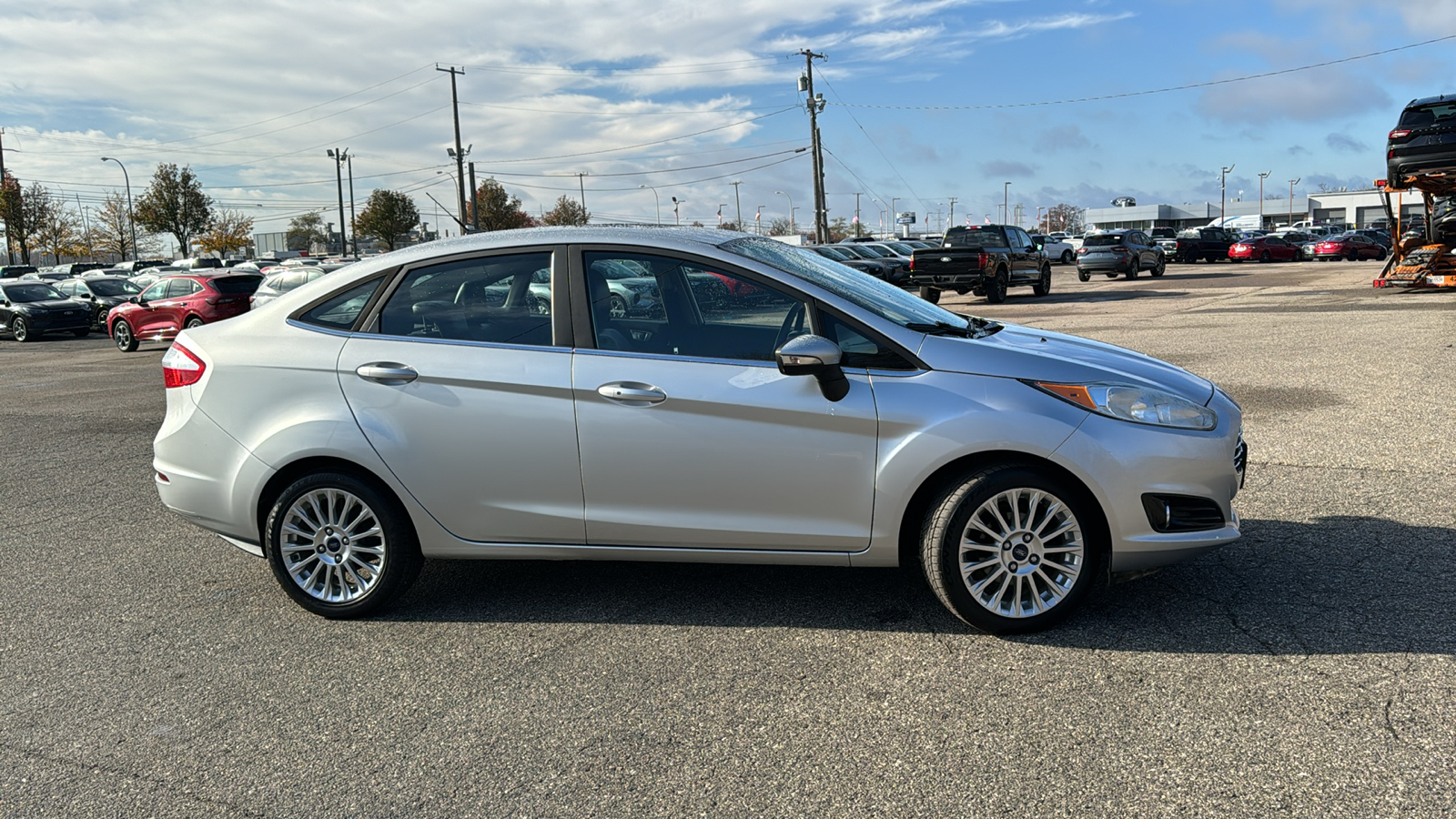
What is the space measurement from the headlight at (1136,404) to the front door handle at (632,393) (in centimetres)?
149

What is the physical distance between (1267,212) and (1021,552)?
554 feet

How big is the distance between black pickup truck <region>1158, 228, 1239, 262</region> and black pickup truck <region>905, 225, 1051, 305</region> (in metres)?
22.7

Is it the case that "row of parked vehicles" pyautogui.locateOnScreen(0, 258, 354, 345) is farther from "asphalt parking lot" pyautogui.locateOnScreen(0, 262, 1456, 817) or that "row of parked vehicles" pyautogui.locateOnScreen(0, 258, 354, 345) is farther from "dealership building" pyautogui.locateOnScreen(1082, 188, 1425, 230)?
"dealership building" pyautogui.locateOnScreen(1082, 188, 1425, 230)

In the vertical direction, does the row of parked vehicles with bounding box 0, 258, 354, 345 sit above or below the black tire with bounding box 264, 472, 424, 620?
above

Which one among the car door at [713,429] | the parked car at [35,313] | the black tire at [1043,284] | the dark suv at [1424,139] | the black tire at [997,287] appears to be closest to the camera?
the car door at [713,429]

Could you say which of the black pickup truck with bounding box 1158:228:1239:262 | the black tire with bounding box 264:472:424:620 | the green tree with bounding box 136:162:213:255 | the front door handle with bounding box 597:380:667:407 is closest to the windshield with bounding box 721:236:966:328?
the front door handle with bounding box 597:380:667:407

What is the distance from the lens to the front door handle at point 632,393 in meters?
4.23

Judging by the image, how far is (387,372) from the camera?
177 inches

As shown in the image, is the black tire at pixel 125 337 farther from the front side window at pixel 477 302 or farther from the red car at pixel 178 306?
the front side window at pixel 477 302

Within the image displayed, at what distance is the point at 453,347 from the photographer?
4.50 metres

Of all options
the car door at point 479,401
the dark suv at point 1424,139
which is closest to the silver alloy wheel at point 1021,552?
the car door at point 479,401

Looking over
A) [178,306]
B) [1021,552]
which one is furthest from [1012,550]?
[178,306]

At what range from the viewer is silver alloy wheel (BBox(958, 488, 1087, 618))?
407 centimetres

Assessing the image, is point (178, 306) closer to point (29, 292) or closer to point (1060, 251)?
point (29, 292)
